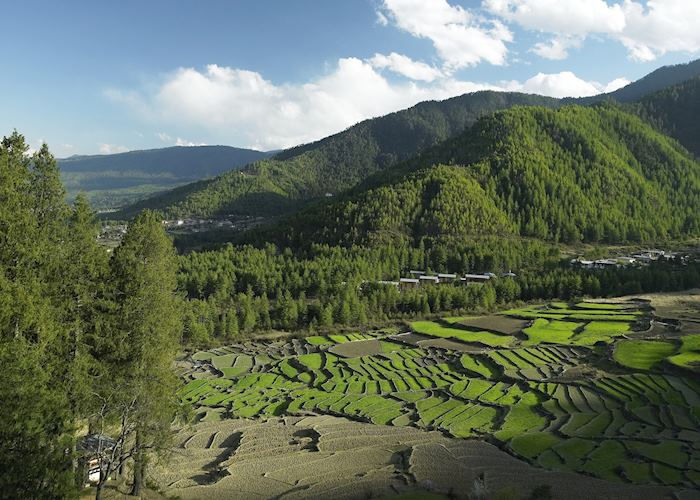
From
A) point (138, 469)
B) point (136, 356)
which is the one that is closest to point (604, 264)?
point (138, 469)

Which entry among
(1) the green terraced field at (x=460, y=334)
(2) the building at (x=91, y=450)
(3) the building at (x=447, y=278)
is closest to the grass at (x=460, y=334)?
(1) the green terraced field at (x=460, y=334)

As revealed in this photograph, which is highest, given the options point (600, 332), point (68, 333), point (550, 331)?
point (68, 333)

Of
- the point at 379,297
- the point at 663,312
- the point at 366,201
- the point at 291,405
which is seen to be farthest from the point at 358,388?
the point at 366,201

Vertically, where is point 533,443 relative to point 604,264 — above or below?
above

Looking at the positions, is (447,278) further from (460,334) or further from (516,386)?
(516,386)

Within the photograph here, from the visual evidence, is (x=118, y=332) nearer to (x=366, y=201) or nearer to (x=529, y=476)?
(x=529, y=476)

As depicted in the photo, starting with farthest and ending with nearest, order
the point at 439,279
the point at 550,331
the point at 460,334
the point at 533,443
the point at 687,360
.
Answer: the point at 439,279
the point at 460,334
the point at 550,331
the point at 687,360
the point at 533,443

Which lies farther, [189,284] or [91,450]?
[189,284]
